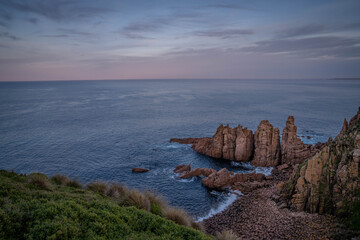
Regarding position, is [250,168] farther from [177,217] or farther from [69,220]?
[69,220]

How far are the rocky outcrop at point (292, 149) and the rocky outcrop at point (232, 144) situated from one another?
7.33 meters

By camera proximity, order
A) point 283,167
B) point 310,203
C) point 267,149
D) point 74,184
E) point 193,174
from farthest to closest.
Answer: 1. point 267,149
2. point 283,167
3. point 193,174
4. point 310,203
5. point 74,184

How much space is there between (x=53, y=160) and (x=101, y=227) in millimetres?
45243

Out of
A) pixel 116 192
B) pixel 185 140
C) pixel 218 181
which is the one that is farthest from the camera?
pixel 185 140

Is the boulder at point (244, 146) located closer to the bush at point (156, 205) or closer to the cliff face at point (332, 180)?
the cliff face at point (332, 180)

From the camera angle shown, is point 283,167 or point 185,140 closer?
point 283,167

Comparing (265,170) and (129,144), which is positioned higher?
(129,144)

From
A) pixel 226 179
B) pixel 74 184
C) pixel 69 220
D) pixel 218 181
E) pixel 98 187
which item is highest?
pixel 69 220

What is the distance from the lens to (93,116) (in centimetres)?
9725

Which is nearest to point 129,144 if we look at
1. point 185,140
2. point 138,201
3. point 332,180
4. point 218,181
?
point 185,140

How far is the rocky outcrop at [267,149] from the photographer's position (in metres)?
48.0

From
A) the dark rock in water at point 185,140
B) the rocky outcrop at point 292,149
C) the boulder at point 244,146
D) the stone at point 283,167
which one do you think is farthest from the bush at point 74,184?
the rocky outcrop at point 292,149

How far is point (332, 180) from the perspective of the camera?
80.1 ft

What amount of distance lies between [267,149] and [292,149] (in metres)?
5.14
